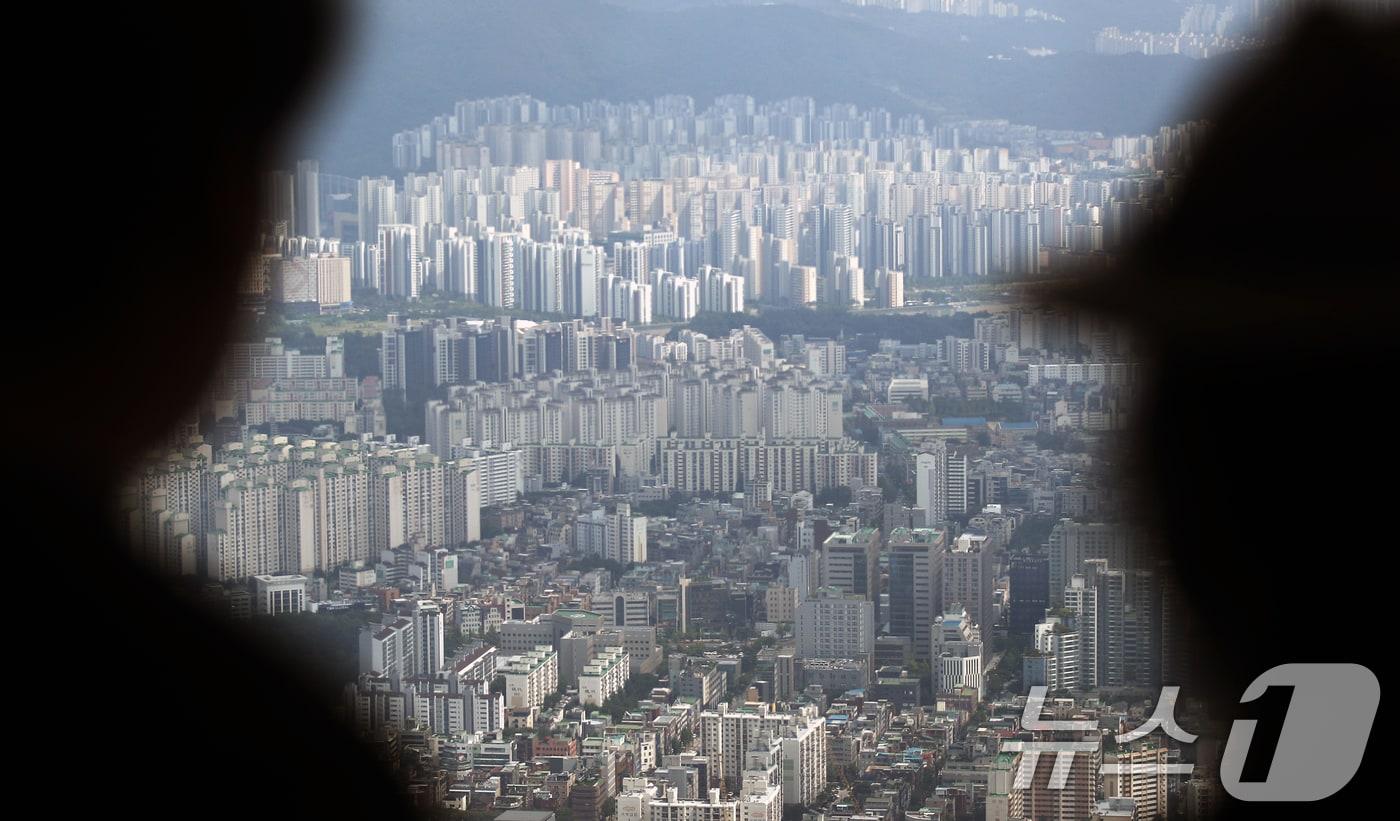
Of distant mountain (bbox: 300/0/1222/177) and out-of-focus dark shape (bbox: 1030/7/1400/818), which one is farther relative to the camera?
distant mountain (bbox: 300/0/1222/177)

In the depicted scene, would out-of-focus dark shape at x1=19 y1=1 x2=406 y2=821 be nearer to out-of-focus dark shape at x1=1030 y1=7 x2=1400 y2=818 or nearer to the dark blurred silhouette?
the dark blurred silhouette

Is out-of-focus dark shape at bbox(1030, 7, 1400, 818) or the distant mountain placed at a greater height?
the distant mountain

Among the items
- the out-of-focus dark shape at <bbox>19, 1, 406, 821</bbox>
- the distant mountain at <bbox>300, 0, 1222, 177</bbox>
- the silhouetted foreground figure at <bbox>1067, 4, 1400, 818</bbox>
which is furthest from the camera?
the distant mountain at <bbox>300, 0, 1222, 177</bbox>

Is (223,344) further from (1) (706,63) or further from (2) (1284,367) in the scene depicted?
(1) (706,63)

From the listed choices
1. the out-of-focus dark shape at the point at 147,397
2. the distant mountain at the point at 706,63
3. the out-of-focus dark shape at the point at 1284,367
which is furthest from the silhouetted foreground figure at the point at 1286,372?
the distant mountain at the point at 706,63

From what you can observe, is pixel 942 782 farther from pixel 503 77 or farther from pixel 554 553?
pixel 503 77

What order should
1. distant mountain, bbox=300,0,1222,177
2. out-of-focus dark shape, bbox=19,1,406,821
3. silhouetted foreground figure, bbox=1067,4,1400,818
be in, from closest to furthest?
out-of-focus dark shape, bbox=19,1,406,821, silhouetted foreground figure, bbox=1067,4,1400,818, distant mountain, bbox=300,0,1222,177

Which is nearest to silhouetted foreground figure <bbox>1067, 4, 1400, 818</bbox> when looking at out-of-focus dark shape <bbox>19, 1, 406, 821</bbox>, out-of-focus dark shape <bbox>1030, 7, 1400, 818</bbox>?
out-of-focus dark shape <bbox>1030, 7, 1400, 818</bbox>

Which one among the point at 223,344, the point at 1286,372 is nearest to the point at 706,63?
the point at 223,344
